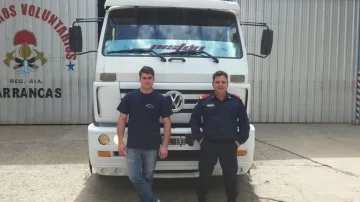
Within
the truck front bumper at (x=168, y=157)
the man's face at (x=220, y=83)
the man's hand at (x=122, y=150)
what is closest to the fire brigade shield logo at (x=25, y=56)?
the truck front bumper at (x=168, y=157)

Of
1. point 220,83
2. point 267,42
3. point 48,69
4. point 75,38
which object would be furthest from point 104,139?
point 48,69

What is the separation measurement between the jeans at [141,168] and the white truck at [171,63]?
294 millimetres

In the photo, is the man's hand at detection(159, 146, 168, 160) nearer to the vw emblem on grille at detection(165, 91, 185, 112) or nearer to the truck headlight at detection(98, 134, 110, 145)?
the vw emblem on grille at detection(165, 91, 185, 112)

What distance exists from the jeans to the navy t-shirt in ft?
0.29

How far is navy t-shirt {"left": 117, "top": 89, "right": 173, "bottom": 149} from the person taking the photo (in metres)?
4.27

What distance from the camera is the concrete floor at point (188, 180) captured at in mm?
5195

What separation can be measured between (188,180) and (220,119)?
5.91 feet

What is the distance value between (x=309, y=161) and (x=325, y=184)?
55.5 inches

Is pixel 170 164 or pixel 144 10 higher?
pixel 144 10

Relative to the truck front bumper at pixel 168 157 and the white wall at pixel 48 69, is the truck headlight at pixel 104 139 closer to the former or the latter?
the truck front bumper at pixel 168 157

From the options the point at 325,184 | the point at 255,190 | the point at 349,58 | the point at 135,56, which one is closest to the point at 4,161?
the point at 135,56

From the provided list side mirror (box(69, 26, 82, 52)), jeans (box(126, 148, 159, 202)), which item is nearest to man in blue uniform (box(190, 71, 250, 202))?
jeans (box(126, 148, 159, 202))

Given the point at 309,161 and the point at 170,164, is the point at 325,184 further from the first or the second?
the point at 170,164

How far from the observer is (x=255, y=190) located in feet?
17.9
